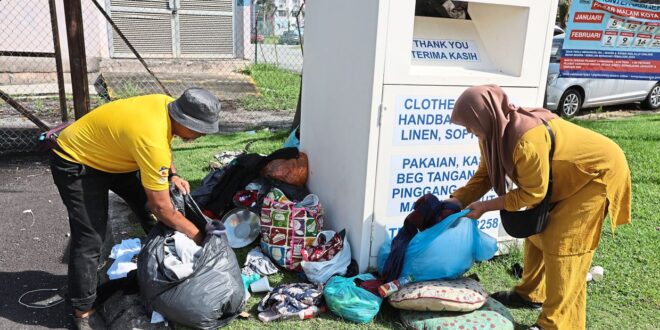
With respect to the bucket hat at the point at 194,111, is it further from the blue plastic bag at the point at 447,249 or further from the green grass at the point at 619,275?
the blue plastic bag at the point at 447,249

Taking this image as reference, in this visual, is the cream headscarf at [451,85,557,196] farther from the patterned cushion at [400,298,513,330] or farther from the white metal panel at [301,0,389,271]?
the patterned cushion at [400,298,513,330]

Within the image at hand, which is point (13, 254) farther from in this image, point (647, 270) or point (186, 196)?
point (647, 270)

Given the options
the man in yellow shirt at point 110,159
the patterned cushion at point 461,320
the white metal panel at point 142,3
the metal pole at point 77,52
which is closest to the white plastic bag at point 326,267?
the patterned cushion at point 461,320

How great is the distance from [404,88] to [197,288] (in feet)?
5.41

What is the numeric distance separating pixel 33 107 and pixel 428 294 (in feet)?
24.9

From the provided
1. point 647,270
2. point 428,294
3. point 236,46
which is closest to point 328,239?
point 428,294

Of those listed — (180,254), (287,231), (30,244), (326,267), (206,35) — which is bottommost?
(30,244)

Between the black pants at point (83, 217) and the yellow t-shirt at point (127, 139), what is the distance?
0.22ft

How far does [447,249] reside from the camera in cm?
284

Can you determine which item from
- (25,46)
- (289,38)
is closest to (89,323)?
(25,46)

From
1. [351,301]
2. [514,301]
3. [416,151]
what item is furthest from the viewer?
[416,151]

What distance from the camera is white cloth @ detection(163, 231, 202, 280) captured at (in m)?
2.60

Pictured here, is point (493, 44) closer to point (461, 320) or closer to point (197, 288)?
point (461, 320)

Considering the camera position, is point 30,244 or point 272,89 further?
point 272,89
